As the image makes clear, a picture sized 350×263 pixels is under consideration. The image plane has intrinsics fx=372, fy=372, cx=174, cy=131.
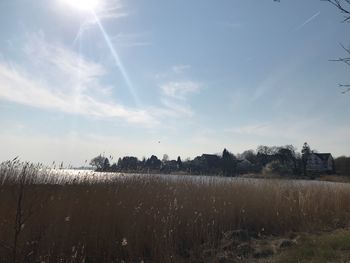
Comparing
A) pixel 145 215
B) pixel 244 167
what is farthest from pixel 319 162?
pixel 145 215

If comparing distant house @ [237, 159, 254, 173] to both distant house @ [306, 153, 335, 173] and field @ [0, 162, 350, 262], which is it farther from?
distant house @ [306, 153, 335, 173]

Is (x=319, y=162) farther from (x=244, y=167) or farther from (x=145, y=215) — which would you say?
(x=145, y=215)

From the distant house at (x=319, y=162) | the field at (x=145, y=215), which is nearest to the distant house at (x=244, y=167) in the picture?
the field at (x=145, y=215)

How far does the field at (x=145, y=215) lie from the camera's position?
539cm

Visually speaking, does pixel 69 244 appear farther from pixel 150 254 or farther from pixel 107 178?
pixel 107 178

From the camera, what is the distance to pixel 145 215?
6551 millimetres

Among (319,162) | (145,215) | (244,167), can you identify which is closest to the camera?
(145,215)

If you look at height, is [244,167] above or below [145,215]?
above

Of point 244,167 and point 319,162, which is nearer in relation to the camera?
point 244,167

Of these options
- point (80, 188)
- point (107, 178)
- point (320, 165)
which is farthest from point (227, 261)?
point (320, 165)

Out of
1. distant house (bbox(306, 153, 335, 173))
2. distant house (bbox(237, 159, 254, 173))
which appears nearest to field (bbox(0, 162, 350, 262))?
distant house (bbox(237, 159, 254, 173))

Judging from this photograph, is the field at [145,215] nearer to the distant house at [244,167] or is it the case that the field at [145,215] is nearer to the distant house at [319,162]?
the distant house at [244,167]

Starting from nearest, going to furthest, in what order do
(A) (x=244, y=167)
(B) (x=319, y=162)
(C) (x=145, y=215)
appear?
1. (C) (x=145, y=215)
2. (A) (x=244, y=167)
3. (B) (x=319, y=162)

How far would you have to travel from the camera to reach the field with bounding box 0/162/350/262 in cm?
539
